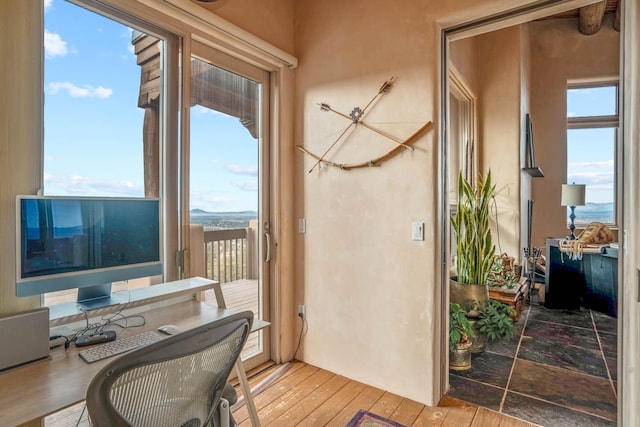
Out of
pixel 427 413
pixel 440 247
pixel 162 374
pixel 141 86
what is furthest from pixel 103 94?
pixel 427 413

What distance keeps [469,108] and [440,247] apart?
9.33 ft

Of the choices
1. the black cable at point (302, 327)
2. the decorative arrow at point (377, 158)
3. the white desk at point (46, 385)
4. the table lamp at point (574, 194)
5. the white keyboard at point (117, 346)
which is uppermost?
the decorative arrow at point (377, 158)

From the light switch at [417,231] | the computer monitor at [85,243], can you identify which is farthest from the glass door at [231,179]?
the light switch at [417,231]

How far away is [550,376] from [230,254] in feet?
7.90

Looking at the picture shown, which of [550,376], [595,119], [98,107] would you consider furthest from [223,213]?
[595,119]

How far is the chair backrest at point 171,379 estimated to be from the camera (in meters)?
0.80

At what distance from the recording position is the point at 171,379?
94 cm

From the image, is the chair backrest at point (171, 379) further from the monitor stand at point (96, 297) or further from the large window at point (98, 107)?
the large window at point (98, 107)

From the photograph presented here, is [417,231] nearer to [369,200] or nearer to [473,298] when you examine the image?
[369,200]

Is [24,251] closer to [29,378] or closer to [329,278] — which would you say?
[29,378]

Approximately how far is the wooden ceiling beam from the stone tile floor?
148 inches

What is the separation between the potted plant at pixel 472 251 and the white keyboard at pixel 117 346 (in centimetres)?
243

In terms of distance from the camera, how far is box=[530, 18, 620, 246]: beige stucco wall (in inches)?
197

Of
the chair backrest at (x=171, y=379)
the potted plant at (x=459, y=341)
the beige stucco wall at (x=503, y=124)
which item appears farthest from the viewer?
the beige stucco wall at (x=503, y=124)
